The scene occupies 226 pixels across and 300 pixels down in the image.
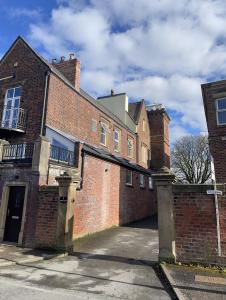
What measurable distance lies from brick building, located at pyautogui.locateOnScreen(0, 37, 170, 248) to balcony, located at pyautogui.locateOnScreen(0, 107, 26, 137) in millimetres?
55

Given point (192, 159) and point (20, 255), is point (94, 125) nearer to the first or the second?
point (20, 255)

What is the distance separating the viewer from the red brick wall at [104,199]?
13.4 metres

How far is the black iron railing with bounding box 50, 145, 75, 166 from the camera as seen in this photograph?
42.7 ft

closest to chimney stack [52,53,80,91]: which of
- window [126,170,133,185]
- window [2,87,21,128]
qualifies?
window [2,87,21,128]

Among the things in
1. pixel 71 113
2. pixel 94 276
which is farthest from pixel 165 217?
pixel 71 113

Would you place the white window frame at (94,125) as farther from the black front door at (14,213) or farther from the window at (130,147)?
the black front door at (14,213)

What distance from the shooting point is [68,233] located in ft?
32.6

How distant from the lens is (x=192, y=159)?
39.5 metres

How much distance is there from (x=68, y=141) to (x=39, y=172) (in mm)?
3910

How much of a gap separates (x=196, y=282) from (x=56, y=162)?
8.15 metres

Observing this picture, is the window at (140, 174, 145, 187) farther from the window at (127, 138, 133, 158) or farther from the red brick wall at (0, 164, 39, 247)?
the red brick wall at (0, 164, 39, 247)

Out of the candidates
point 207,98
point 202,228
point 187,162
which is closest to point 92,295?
point 202,228

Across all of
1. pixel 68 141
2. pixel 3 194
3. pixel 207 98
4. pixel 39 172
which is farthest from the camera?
pixel 207 98

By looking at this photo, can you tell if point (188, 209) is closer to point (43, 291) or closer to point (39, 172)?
point (43, 291)
